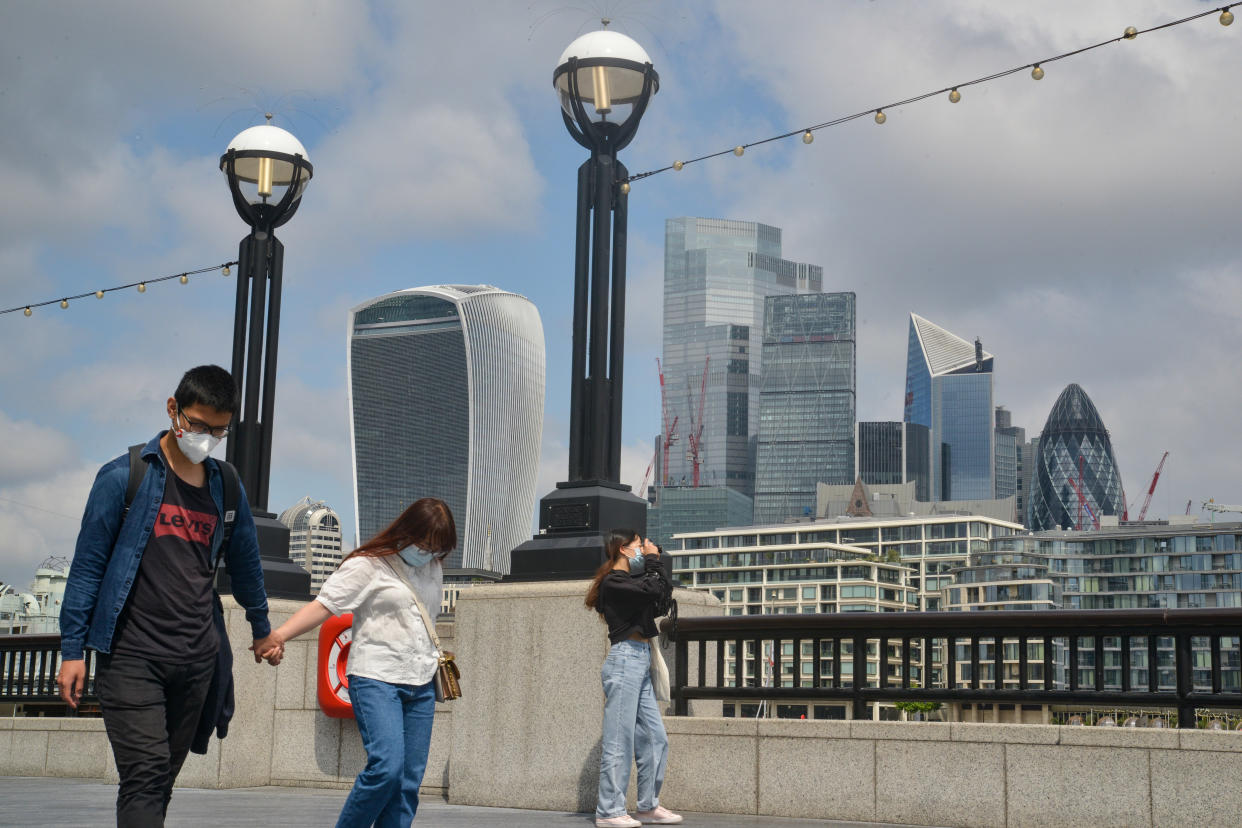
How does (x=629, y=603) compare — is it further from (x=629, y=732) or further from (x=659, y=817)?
(x=659, y=817)

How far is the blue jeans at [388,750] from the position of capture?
18.6 feet

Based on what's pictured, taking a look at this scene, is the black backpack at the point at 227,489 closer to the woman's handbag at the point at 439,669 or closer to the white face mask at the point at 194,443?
the white face mask at the point at 194,443

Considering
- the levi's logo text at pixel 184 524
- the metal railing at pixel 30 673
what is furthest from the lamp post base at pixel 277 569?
the levi's logo text at pixel 184 524

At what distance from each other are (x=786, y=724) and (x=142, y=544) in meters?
5.33

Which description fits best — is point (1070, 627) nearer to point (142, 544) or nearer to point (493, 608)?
point (493, 608)

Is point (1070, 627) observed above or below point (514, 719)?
above

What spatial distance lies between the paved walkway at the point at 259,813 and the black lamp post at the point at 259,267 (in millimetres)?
2917

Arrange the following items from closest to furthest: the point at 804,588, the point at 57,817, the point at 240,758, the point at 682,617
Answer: the point at 57,817
the point at 682,617
the point at 240,758
the point at 804,588

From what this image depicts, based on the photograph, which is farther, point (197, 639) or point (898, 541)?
point (898, 541)

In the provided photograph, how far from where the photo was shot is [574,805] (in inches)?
385


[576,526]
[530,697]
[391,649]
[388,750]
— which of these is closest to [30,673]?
[530,697]

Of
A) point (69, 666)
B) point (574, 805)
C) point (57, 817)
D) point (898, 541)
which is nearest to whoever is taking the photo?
point (69, 666)

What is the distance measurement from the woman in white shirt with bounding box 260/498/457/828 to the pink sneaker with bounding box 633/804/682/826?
2.95 meters

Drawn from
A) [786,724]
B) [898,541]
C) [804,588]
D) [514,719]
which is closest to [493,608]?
[514,719]
